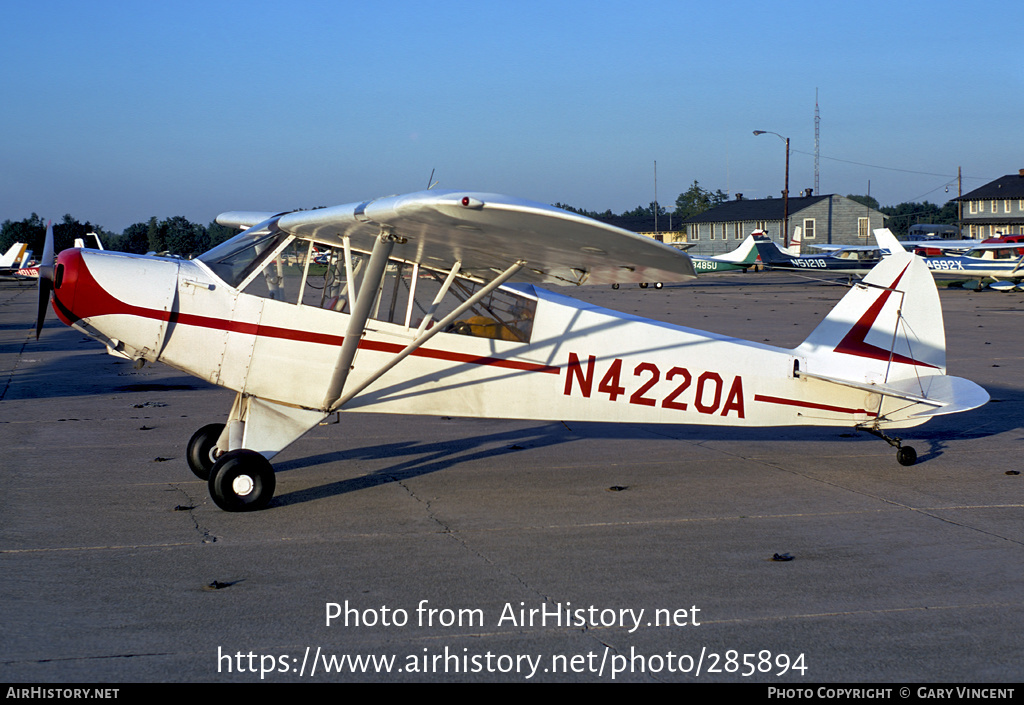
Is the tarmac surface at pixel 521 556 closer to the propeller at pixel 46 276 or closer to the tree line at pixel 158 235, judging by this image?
the propeller at pixel 46 276

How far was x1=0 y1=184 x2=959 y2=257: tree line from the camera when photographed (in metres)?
59.6

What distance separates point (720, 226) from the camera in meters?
92.1

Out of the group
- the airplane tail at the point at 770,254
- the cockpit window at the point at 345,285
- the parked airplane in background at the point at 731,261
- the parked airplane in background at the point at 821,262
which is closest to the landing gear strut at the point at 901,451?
the cockpit window at the point at 345,285

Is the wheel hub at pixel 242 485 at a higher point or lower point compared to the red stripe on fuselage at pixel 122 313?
lower

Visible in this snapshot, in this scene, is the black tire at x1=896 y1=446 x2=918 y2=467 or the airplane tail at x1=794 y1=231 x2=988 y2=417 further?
the black tire at x1=896 y1=446 x2=918 y2=467

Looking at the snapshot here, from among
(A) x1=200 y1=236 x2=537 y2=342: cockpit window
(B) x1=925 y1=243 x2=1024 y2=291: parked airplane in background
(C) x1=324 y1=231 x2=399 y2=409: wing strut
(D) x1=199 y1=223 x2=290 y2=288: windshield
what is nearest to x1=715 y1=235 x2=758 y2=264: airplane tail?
(B) x1=925 y1=243 x2=1024 y2=291: parked airplane in background

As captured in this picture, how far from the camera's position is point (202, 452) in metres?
7.71

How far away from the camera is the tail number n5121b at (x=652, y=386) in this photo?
7645mm

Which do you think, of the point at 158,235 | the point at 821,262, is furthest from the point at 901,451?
the point at 158,235

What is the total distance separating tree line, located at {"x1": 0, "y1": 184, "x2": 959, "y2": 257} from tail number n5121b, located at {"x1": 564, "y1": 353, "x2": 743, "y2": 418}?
1.45m

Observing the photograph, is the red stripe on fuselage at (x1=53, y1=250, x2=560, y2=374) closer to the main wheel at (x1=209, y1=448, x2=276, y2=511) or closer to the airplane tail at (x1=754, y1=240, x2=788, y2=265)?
the main wheel at (x1=209, y1=448, x2=276, y2=511)

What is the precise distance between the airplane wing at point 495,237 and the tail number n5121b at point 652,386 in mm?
757

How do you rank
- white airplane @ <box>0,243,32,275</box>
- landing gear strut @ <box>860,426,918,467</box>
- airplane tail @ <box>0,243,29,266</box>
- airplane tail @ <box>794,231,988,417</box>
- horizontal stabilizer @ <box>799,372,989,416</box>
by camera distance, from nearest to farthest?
horizontal stabilizer @ <box>799,372,989,416</box>
airplane tail @ <box>794,231,988,417</box>
landing gear strut @ <box>860,426,918,467</box>
white airplane @ <box>0,243,32,275</box>
airplane tail @ <box>0,243,29,266</box>
